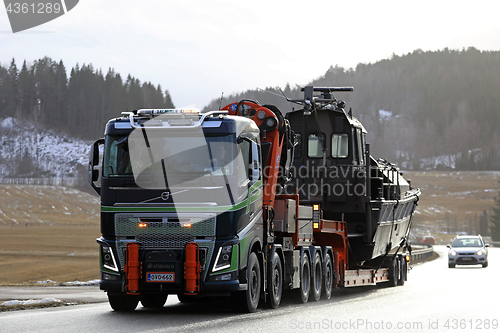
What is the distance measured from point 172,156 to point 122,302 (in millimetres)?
3229

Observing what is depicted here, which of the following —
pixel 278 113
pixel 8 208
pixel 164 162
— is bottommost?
pixel 8 208

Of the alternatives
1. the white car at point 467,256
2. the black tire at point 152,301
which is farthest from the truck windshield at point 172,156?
the white car at point 467,256

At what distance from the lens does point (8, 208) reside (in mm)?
101812

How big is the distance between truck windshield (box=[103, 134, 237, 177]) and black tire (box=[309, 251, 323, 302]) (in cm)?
513

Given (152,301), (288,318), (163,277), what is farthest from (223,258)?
(152,301)

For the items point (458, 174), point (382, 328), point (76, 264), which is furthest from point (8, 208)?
point (458, 174)

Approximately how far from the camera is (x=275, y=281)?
1387 cm

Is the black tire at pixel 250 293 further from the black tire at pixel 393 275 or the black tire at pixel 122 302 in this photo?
the black tire at pixel 393 275

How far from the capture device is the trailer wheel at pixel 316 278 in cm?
1608

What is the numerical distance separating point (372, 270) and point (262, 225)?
27.4 feet

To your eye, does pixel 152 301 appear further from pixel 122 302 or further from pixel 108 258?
pixel 108 258

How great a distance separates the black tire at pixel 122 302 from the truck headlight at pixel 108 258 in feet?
3.89

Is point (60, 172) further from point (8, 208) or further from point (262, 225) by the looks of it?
point (262, 225)

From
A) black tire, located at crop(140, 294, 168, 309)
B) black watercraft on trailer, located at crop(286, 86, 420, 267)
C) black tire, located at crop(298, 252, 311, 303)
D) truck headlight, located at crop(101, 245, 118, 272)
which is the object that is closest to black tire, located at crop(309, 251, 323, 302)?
black tire, located at crop(298, 252, 311, 303)
